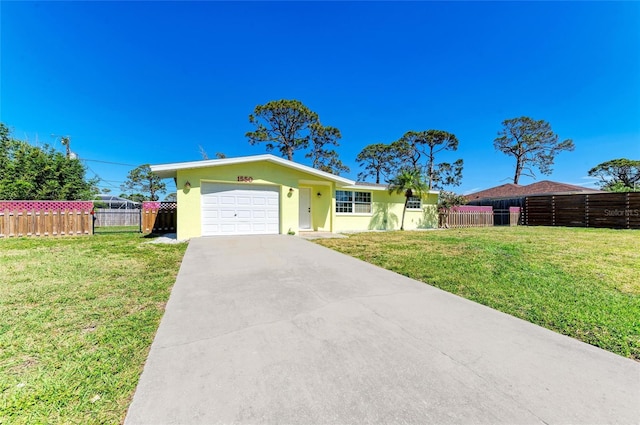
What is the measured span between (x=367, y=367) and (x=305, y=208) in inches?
439

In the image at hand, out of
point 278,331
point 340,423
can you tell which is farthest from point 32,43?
point 340,423

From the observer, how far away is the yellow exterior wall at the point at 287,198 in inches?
362

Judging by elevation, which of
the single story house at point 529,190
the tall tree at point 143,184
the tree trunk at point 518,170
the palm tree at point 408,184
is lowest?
the palm tree at point 408,184

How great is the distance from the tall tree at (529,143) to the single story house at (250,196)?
104ft

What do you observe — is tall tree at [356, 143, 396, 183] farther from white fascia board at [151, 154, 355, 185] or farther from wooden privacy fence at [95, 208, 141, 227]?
wooden privacy fence at [95, 208, 141, 227]

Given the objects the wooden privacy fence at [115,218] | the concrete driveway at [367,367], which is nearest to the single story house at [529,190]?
the concrete driveway at [367,367]

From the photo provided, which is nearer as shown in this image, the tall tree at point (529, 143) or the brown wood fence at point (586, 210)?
the brown wood fence at point (586, 210)

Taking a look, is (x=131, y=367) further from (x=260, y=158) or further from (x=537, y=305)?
(x=260, y=158)

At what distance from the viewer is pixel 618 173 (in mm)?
27734

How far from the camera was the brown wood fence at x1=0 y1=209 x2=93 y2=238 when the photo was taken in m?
10.0

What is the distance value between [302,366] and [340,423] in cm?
63

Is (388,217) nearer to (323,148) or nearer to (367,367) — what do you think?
(323,148)

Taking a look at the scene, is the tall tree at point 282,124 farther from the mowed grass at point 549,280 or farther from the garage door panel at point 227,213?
the mowed grass at point 549,280

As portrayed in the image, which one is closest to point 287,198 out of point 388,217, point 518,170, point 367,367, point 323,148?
point 388,217
